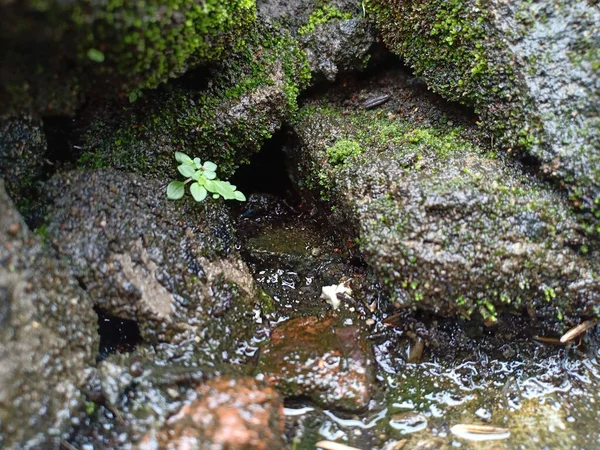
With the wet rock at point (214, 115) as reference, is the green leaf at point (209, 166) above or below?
below

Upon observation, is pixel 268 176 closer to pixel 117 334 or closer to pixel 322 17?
pixel 322 17

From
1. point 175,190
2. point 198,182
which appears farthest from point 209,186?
point 175,190

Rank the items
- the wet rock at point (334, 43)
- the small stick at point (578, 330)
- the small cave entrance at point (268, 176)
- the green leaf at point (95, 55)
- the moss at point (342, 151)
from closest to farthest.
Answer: the green leaf at point (95, 55) < the small stick at point (578, 330) < the moss at point (342, 151) < the wet rock at point (334, 43) < the small cave entrance at point (268, 176)

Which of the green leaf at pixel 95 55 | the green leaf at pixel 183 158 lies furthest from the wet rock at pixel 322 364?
the green leaf at pixel 95 55

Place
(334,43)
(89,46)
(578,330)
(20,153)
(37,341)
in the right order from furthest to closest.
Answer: (334,43), (578,330), (20,153), (37,341), (89,46)

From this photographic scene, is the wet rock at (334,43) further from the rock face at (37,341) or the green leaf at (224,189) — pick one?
the rock face at (37,341)

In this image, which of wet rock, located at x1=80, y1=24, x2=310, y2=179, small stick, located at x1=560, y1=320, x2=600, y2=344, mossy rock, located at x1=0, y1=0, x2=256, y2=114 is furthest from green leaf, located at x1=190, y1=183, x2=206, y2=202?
small stick, located at x1=560, y1=320, x2=600, y2=344
